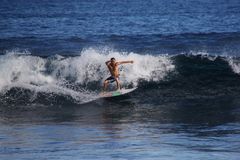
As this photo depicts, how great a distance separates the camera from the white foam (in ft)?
83.1

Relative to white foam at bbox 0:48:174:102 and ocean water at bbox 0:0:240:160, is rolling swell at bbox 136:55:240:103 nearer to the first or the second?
ocean water at bbox 0:0:240:160

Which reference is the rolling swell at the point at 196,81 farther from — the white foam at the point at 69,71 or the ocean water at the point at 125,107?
the white foam at the point at 69,71

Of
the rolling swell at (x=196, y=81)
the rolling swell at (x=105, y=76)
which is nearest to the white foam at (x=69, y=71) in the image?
the rolling swell at (x=105, y=76)

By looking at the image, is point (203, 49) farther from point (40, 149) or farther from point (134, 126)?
point (40, 149)

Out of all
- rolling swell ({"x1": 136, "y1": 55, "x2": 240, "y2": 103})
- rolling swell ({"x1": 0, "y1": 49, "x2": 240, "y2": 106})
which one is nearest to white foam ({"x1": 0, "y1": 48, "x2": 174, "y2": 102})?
rolling swell ({"x1": 0, "y1": 49, "x2": 240, "y2": 106})

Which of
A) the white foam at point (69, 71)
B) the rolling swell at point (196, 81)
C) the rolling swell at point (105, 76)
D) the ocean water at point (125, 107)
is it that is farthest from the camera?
the white foam at point (69, 71)

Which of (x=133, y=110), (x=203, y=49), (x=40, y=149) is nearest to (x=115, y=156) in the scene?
(x=40, y=149)

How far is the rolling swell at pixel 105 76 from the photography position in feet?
76.4

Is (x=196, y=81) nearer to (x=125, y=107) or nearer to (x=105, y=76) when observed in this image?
(x=105, y=76)

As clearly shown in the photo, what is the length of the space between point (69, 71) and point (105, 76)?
1.72 meters

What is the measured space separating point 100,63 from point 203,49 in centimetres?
1096

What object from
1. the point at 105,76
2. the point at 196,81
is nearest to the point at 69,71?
the point at 105,76

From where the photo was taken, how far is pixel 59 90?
23578 mm

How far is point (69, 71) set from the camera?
27.1 m
